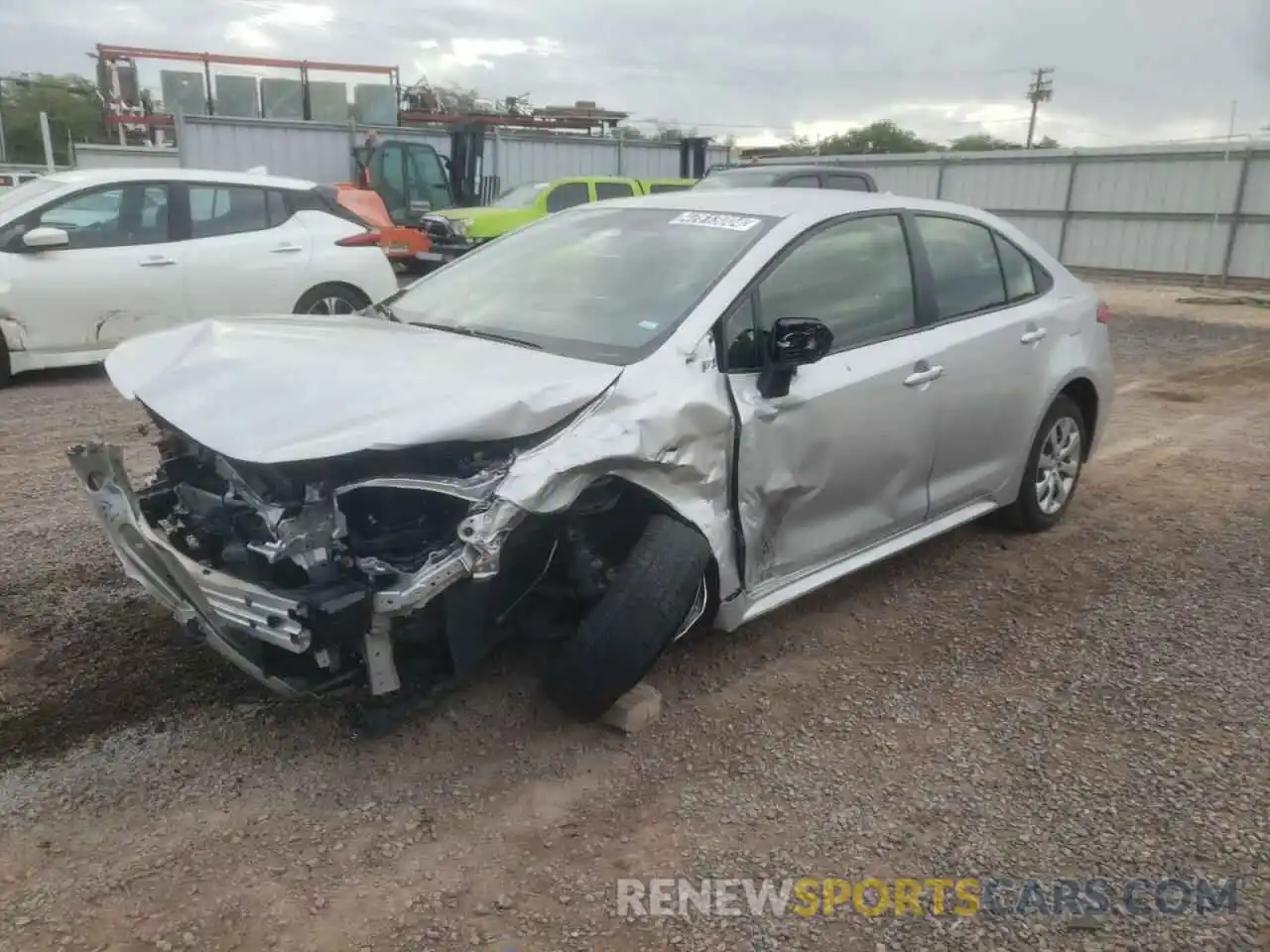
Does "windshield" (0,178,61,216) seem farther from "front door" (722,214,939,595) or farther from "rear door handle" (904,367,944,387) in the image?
"rear door handle" (904,367,944,387)

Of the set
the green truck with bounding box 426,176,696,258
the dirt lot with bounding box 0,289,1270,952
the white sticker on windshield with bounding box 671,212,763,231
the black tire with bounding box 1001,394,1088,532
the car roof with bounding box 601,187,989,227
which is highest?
the car roof with bounding box 601,187,989,227

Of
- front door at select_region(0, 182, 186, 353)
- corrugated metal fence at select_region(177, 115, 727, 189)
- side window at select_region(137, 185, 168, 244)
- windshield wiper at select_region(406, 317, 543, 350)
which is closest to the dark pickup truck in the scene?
side window at select_region(137, 185, 168, 244)

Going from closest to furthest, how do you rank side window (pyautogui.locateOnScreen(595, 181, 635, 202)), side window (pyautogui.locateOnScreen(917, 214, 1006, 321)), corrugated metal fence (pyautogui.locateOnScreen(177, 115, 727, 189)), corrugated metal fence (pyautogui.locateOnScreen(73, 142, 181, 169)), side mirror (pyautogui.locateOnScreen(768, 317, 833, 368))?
side mirror (pyautogui.locateOnScreen(768, 317, 833, 368)), side window (pyautogui.locateOnScreen(917, 214, 1006, 321)), side window (pyautogui.locateOnScreen(595, 181, 635, 202)), corrugated metal fence (pyautogui.locateOnScreen(73, 142, 181, 169)), corrugated metal fence (pyautogui.locateOnScreen(177, 115, 727, 189))

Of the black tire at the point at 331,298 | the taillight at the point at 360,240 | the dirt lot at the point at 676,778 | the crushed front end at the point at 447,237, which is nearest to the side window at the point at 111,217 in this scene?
the black tire at the point at 331,298

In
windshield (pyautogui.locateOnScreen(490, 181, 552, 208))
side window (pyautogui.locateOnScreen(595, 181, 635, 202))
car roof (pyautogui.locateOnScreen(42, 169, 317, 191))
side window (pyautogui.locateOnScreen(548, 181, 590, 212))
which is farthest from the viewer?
windshield (pyautogui.locateOnScreen(490, 181, 552, 208))

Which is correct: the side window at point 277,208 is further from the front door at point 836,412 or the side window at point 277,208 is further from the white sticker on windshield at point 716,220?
the front door at point 836,412

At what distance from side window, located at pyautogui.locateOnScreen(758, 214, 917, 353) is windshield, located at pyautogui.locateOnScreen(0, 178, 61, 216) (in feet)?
21.2

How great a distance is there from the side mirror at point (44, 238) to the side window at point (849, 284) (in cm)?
600

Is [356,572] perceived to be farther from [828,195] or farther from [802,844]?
[828,195]

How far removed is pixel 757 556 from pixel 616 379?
83 centimetres

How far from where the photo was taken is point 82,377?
8.23 metres

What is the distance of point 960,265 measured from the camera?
14.7ft

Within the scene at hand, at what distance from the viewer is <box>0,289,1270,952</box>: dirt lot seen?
2.48 metres

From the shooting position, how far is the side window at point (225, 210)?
8234 millimetres
